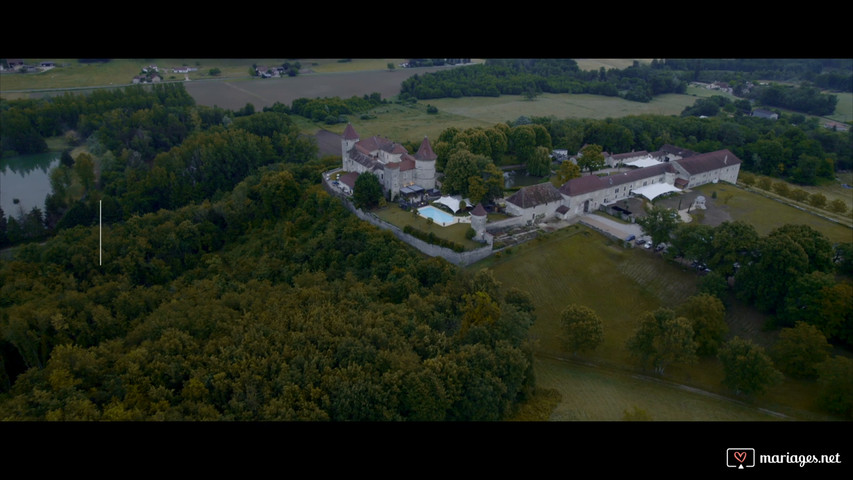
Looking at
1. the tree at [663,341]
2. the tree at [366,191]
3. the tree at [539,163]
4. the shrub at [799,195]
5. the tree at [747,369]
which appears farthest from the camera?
the tree at [539,163]

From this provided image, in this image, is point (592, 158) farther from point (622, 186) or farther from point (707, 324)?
point (707, 324)

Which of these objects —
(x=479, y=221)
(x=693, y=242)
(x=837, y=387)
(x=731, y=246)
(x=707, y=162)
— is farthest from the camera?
(x=707, y=162)

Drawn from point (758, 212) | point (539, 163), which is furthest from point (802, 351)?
point (539, 163)

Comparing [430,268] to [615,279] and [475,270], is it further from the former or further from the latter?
[615,279]

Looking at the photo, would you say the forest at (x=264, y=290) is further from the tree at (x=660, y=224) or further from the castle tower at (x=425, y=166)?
the castle tower at (x=425, y=166)

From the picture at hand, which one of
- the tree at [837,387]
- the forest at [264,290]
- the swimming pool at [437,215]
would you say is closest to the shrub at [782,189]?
the forest at [264,290]

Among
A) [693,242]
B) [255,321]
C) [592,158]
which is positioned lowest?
[255,321]

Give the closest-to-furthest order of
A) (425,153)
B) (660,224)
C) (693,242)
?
1. (693,242)
2. (660,224)
3. (425,153)
